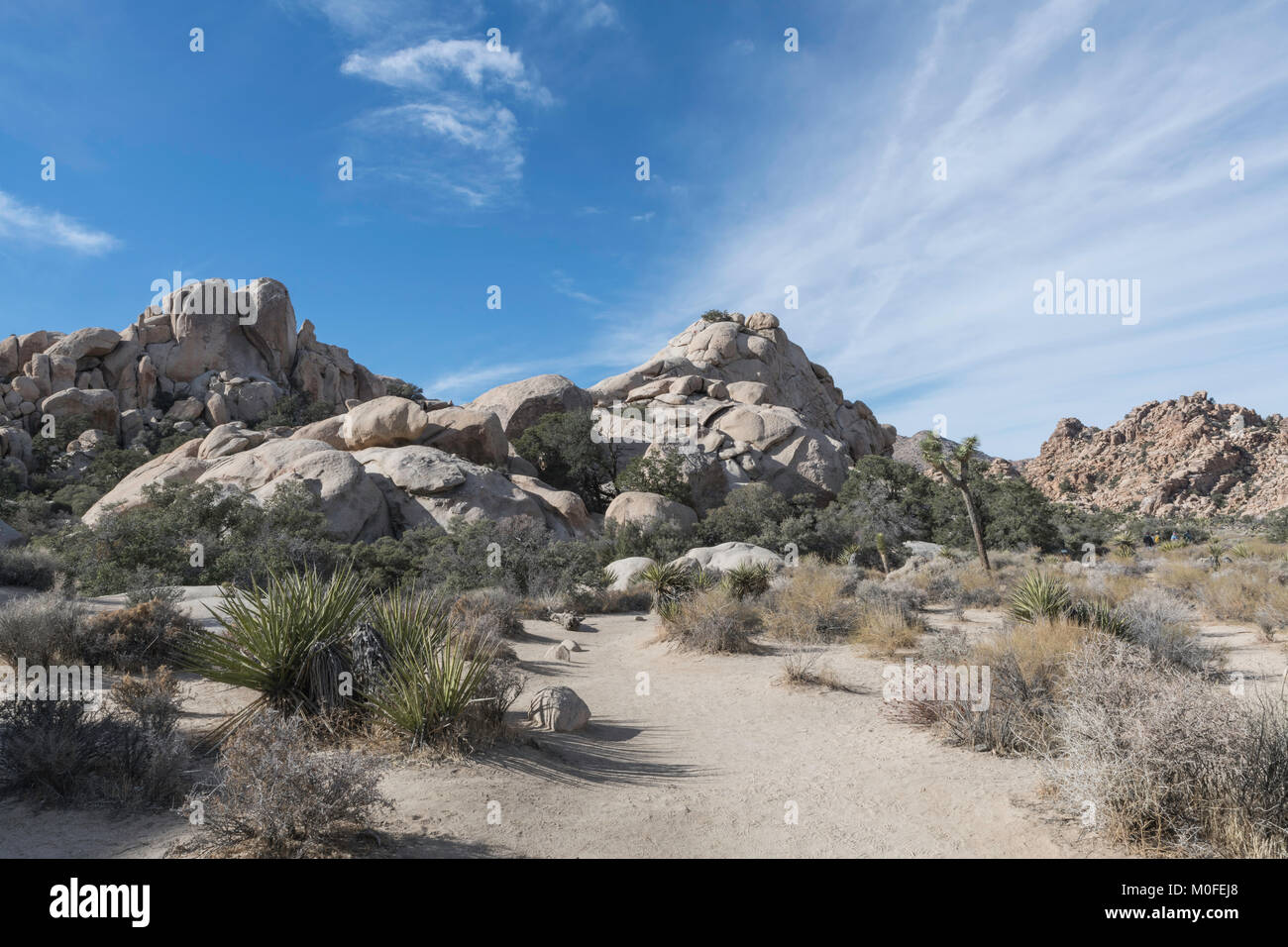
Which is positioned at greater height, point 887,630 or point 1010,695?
point 1010,695

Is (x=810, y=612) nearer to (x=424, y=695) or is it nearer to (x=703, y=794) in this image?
(x=703, y=794)

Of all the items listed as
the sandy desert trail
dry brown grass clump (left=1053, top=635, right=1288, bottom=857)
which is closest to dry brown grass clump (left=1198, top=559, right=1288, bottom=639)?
the sandy desert trail

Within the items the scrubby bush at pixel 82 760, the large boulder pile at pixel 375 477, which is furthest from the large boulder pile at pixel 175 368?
the scrubby bush at pixel 82 760

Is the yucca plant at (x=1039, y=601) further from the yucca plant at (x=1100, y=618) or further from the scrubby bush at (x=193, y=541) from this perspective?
the scrubby bush at (x=193, y=541)

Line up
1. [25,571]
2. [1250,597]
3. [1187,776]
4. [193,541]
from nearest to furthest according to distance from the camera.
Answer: [1187,776] → [25,571] → [1250,597] → [193,541]

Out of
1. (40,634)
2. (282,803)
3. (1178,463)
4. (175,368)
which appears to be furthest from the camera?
(1178,463)

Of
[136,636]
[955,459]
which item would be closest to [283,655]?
[136,636]

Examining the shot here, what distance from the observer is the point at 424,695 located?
5938mm

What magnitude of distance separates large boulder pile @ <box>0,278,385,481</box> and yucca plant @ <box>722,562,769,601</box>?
41.7m

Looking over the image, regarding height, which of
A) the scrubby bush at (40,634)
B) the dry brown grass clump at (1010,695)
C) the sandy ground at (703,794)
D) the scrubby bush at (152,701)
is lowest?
the sandy ground at (703,794)

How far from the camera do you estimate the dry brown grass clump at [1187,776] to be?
394 cm

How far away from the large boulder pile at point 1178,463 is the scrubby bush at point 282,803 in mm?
64095

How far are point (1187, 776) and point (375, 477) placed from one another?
85.8 ft
